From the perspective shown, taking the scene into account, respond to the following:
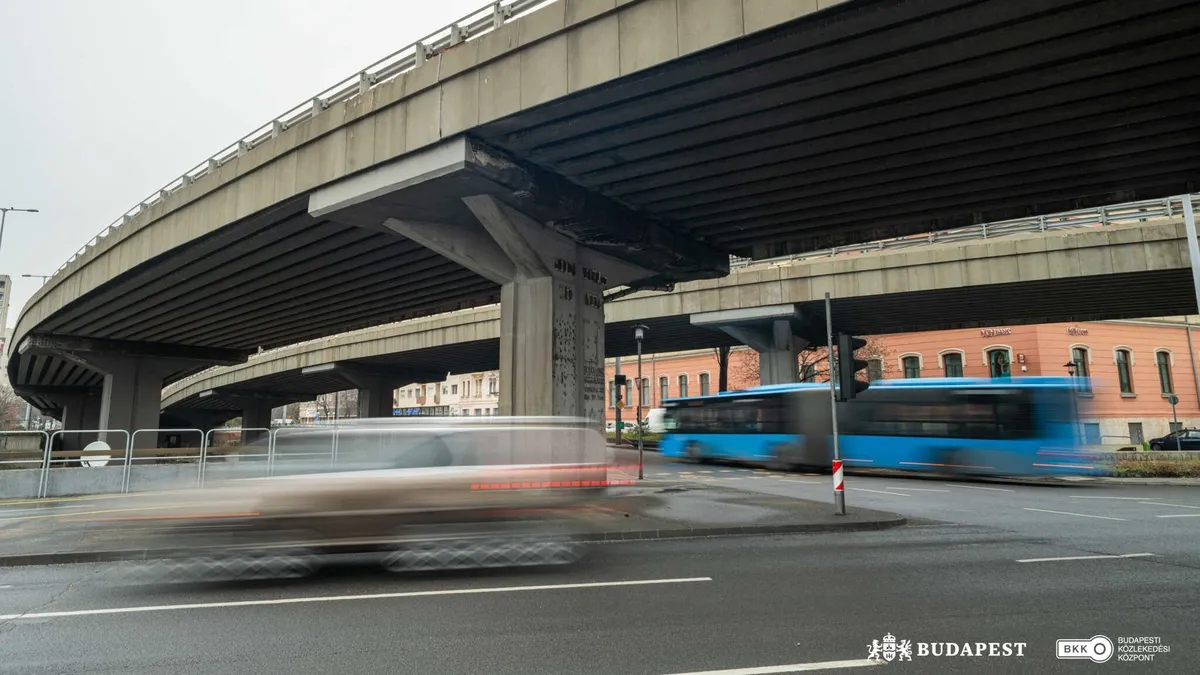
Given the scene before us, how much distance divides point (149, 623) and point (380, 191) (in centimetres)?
903

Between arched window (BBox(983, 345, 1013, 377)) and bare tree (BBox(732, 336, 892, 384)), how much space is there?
5968 millimetres

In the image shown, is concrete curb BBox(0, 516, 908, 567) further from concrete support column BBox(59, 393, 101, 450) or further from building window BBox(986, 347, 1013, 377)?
concrete support column BBox(59, 393, 101, 450)

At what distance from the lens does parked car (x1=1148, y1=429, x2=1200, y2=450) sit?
1275 inches

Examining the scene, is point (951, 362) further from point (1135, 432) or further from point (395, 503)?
point (395, 503)

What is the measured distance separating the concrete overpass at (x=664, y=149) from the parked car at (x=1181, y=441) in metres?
26.1

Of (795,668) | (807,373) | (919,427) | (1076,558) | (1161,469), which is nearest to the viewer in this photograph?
(795,668)

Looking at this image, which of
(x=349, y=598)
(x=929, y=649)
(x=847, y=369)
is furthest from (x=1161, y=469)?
(x=349, y=598)

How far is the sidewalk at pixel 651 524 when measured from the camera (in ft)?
28.4

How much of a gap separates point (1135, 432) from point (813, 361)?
19881 millimetres

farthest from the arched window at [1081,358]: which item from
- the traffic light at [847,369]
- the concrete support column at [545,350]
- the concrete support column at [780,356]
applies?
the concrete support column at [545,350]

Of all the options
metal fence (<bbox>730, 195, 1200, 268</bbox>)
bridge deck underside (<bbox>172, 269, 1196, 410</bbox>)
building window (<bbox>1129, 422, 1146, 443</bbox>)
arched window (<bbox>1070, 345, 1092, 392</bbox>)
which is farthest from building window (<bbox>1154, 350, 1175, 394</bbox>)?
metal fence (<bbox>730, 195, 1200, 268</bbox>)

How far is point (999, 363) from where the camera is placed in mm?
42156

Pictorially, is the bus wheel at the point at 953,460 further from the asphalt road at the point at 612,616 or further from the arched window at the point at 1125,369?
the arched window at the point at 1125,369

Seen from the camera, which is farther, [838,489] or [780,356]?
[780,356]
